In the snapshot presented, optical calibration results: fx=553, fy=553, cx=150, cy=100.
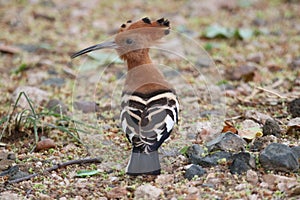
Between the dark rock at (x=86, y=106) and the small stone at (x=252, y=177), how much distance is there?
1.90 m

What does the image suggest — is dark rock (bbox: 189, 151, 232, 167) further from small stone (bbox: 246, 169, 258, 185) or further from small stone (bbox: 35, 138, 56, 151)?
small stone (bbox: 35, 138, 56, 151)

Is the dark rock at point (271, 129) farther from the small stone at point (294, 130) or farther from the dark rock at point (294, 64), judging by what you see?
the dark rock at point (294, 64)

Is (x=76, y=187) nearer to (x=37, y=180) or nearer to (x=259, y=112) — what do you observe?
(x=37, y=180)

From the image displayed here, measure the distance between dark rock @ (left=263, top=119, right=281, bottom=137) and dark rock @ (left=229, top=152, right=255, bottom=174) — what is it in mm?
543

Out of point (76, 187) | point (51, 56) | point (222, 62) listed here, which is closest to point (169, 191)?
point (76, 187)

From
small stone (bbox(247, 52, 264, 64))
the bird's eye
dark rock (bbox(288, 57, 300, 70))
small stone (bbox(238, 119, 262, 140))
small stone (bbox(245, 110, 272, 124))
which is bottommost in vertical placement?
small stone (bbox(238, 119, 262, 140))

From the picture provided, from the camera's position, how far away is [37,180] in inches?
135

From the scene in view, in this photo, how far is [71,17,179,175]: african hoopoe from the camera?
3330 millimetres

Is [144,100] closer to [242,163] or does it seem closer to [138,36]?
[138,36]

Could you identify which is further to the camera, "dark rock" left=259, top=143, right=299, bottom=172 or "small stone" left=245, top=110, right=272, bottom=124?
"small stone" left=245, top=110, right=272, bottom=124

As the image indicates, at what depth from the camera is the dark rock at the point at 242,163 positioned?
327cm

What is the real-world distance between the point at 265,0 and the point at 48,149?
541 cm

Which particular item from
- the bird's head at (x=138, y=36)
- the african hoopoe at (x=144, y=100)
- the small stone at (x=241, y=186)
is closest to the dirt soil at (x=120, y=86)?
the small stone at (x=241, y=186)

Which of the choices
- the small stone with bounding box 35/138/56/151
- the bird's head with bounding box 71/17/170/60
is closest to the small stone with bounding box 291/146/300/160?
the bird's head with bounding box 71/17/170/60
